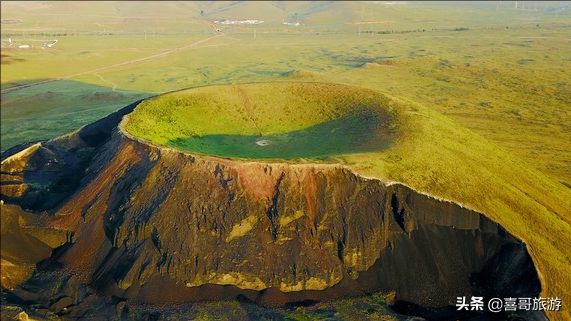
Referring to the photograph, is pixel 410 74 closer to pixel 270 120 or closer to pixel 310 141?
pixel 270 120

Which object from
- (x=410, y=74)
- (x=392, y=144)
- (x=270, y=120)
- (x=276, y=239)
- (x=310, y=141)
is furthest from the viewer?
(x=410, y=74)

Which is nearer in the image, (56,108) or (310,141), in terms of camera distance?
(310,141)

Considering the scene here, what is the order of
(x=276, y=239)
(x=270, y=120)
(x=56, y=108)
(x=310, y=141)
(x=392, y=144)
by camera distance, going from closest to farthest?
(x=276, y=239)
(x=392, y=144)
(x=310, y=141)
(x=270, y=120)
(x=56, y=108)

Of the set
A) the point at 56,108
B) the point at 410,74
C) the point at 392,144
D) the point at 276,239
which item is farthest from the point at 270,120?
the point at 410,74

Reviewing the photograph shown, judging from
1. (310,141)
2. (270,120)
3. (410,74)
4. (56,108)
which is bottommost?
(56,108)

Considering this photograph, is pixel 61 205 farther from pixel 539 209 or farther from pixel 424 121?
pixel 539 209

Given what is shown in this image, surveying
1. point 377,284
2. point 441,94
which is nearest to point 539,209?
point 377,284

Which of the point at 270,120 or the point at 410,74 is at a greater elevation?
the point at 410,74

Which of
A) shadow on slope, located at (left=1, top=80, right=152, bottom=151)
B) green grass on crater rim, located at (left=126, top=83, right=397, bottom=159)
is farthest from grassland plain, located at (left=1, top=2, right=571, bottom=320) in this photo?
green grass on crater rim, located at (left=126, top=83, right=397, bottom=159)
